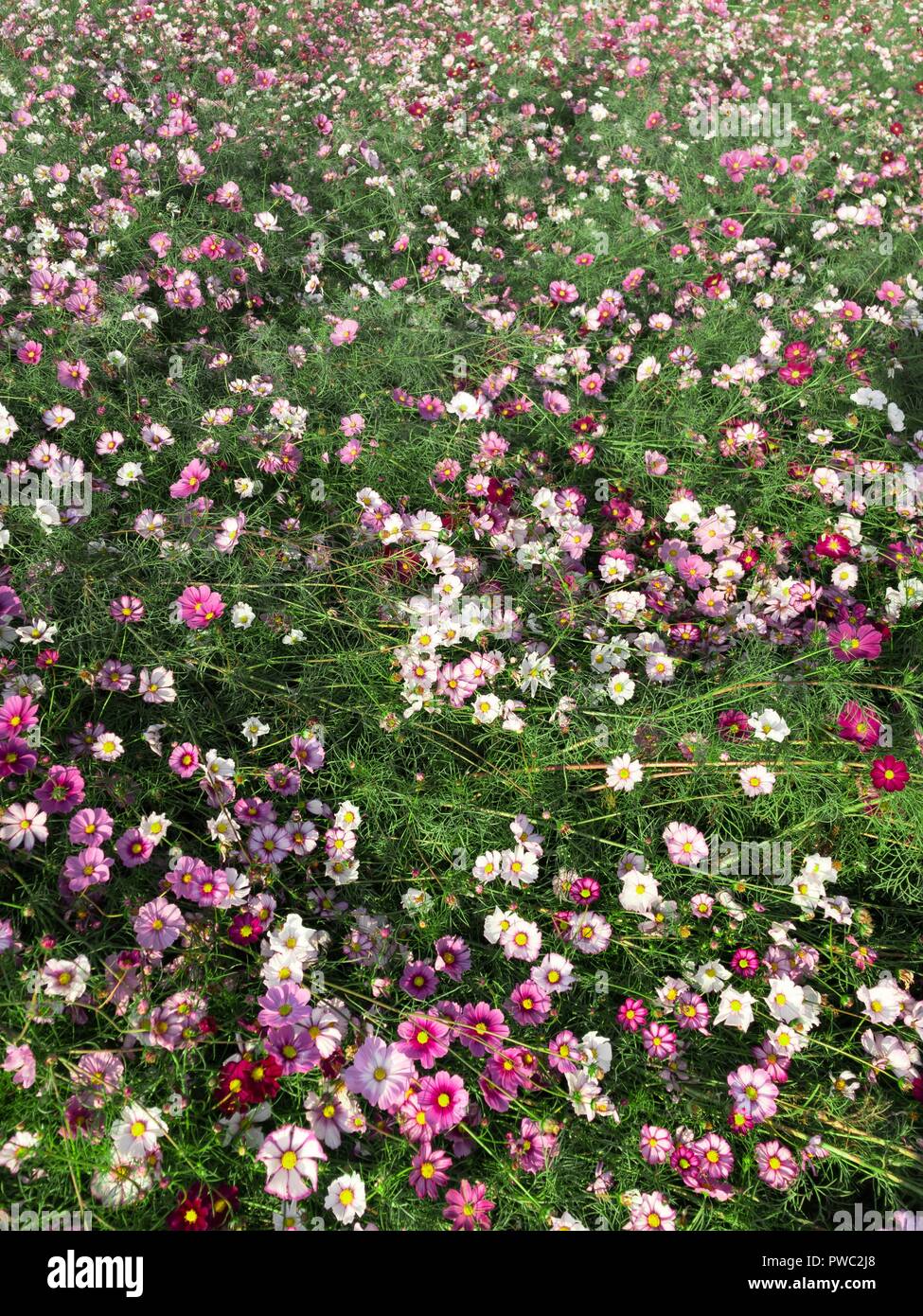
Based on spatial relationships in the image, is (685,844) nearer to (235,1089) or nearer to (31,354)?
(235,1089)

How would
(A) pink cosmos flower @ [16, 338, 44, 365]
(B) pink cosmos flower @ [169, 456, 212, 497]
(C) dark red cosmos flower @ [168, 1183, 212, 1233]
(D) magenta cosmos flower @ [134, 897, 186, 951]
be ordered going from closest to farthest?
(C) dark red cosmos flower @ [168, 1183, 212, 1233] → (D) magenta cosmos flower @ [134, 897, 186, 951] → (B) pink cosmos flower @ [169, 456, 212, 497] → (A) pink cosmos flower @ [16, 338, 44, 365]

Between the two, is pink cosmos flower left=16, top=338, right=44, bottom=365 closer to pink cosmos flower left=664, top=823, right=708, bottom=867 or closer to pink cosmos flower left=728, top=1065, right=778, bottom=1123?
pink cosmos flower left=664, top=823, right=708, bottom=867

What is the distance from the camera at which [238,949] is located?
4.91 ft

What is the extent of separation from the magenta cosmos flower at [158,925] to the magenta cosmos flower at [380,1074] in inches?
16.3

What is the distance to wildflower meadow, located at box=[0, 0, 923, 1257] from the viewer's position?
1.32 metres

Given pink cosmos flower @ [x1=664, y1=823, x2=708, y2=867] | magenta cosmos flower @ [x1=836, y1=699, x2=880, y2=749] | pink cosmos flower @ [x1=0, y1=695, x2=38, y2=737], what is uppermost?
pink cosmos flower @ [x1=0, y1=695, x2=38, y2=737]

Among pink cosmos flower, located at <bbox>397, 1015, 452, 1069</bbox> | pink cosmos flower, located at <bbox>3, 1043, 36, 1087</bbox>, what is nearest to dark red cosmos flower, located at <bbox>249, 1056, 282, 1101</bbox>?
pink cosmos flower, located at <bbox>397, 1015, 452, 1069</bbox>

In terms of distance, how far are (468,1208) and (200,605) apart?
4.47 feet

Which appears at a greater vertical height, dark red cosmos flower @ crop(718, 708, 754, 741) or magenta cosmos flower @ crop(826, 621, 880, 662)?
magenta cosmos flower @ crop(826, 621, 880, 662)

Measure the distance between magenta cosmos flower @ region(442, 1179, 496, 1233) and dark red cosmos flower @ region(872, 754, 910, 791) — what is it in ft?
3.65

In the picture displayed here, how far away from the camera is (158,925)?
1403 mm
